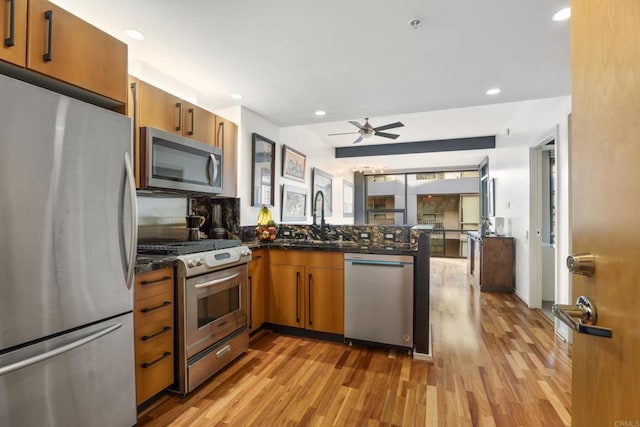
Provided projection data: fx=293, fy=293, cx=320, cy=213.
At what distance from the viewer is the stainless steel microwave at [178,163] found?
2123 millimetres

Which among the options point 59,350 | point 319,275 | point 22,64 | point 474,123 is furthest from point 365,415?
point 474,123

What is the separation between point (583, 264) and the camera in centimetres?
68

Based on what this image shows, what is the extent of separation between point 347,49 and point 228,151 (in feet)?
5.15

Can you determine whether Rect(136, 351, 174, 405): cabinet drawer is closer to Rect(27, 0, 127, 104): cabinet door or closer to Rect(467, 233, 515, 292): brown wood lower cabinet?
Rect(27, 0, 127, 104): cabinet door

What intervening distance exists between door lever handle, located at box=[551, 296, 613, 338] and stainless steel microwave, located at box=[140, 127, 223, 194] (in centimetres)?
234

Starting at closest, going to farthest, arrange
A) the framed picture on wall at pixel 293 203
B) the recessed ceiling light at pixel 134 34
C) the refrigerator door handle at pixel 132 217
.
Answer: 1. the refrigerator door handle at pixel 132 217
2. the recessed ceiling light at pixel 134 34
3. the framed picture on wall at pixel 293 203

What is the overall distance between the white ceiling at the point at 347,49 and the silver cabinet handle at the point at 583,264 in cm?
168

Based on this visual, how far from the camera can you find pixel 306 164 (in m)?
5.29

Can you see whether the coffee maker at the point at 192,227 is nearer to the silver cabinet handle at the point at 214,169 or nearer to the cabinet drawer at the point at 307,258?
the silver cabinet handle at the point at 214,169

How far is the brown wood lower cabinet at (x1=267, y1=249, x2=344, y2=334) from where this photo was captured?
9.15 feet

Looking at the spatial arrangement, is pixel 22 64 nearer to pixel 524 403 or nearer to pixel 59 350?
pixel 59 350

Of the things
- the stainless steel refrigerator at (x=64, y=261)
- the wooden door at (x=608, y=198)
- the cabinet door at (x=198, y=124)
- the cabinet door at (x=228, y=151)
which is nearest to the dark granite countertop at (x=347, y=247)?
the cabinet door at (x=228, y=151)

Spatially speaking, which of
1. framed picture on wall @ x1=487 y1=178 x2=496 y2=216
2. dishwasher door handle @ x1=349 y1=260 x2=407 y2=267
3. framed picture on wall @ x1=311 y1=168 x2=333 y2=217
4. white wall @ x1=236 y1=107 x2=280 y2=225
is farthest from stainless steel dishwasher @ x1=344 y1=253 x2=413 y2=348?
framed picture on wall @ x1=487 y1=178 x2=496 y2=216

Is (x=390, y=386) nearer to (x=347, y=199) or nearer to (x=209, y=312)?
(x=209, y=312)
